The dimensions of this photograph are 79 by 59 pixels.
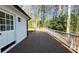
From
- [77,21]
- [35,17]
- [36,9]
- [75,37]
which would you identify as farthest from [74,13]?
[35,17]

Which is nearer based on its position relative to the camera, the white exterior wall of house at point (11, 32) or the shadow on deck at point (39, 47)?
the white exterior wall of house at point (11, 32)

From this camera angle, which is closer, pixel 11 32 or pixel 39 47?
pixel 11 32

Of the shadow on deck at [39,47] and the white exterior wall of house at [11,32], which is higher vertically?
the white exterior wall of house at [11,32]

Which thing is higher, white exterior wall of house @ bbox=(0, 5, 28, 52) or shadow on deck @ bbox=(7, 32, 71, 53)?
white exterior wall of house @ bbox=(0, 5, 28, 52)

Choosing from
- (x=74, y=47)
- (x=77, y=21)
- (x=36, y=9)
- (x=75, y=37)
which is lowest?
(x=74, y=47)

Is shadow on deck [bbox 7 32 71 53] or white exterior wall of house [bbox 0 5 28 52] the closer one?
white exterior wall of house [bbox 0 5 28 52]

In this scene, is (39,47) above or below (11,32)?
below

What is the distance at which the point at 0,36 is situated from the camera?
19.9ft
